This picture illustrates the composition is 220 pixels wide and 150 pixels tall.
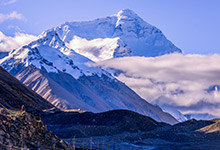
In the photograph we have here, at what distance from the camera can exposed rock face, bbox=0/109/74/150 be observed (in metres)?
24.4

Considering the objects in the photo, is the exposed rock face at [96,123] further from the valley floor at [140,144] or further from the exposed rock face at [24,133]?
the exposed rock face at [24,133]

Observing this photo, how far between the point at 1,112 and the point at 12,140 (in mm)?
3018

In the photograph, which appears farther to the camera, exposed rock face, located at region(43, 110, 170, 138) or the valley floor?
exposed rock face, located at region(43, 110, 170, 138)

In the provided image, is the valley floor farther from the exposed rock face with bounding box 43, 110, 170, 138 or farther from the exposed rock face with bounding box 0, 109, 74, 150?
the exposed rock face with bounding box 0, 109, 74, 150

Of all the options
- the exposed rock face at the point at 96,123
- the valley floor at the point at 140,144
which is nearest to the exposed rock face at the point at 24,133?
the valley floor at the point at 140,144

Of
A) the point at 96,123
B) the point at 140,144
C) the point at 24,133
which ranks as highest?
the point at 96,123

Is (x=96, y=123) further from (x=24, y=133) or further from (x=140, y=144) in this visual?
(x=24, y=133)

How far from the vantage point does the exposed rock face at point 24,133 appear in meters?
24.4

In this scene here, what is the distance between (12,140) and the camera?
24.4 metres

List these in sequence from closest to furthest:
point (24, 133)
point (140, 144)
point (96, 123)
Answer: point (24, 133) < point (140, 144) < point (96, 123)

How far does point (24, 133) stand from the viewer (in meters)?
25.6

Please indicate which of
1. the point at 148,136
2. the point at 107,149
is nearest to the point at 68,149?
the point at 107,149

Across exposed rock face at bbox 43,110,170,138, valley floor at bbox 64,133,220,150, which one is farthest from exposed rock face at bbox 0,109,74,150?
exposed rock face at bbox 43,110,170,138

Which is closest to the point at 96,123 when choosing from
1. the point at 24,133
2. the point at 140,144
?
the point at 140,144
